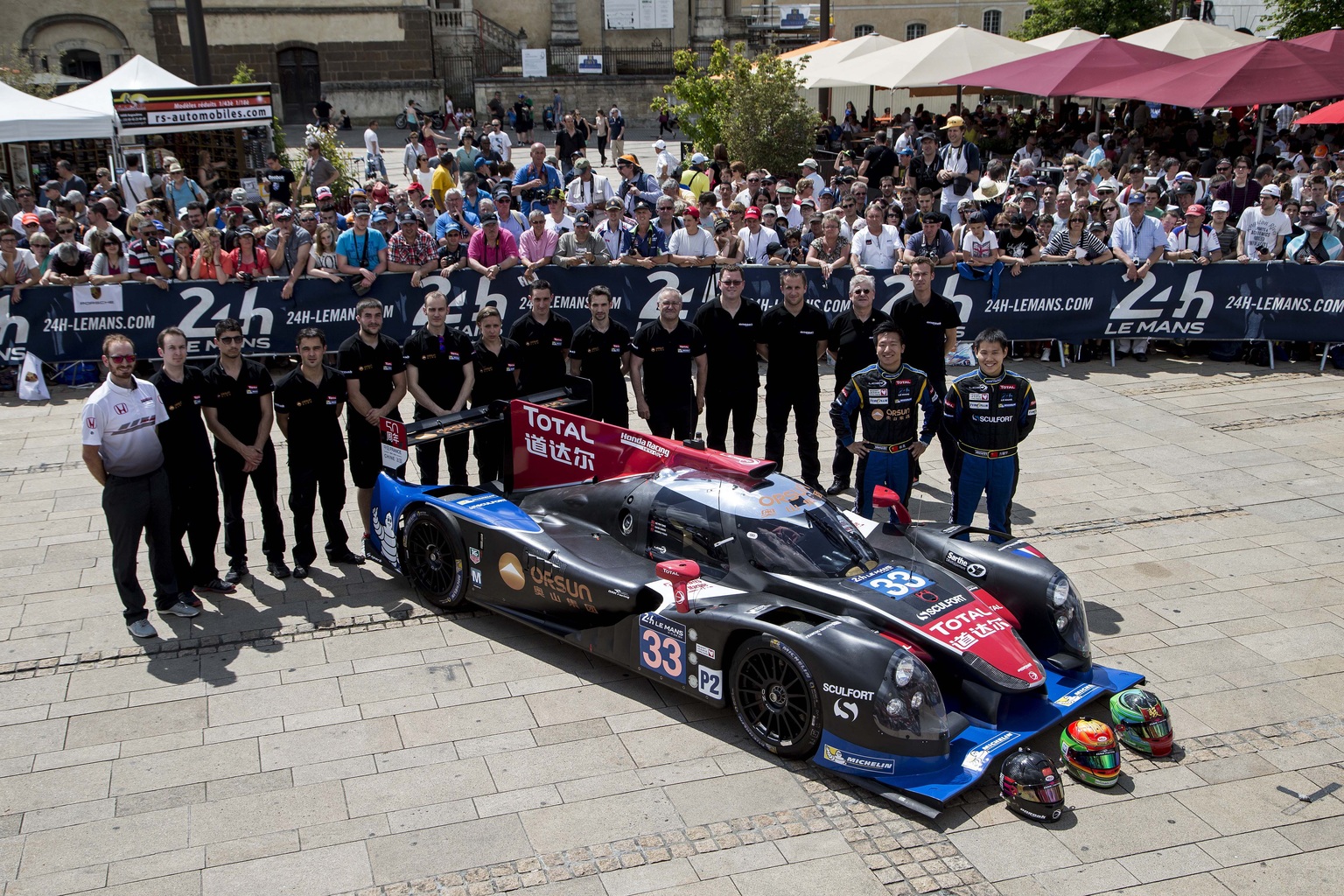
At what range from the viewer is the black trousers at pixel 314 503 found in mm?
8430

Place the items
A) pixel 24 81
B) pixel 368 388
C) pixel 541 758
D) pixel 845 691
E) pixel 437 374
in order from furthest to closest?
pixel 24 81 < pixel 437 374 < pixel 368 388 < pixel 541 758 < pixel 845 691

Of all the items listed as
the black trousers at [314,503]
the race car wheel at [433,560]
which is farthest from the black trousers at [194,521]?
the race car wheel at [433,560]

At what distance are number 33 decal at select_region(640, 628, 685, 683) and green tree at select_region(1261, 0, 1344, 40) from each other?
27922 mm

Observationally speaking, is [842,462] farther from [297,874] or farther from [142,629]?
[297,874]

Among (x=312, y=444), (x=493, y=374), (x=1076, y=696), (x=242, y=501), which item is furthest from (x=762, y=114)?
(x=1076, y=696)

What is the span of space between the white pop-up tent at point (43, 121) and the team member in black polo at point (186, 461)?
39.4 ft

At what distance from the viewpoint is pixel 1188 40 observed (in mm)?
21766

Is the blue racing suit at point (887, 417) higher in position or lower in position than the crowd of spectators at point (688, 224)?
lower

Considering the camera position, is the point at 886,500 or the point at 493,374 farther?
the point at 493,374

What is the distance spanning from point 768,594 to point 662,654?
2.25 feet

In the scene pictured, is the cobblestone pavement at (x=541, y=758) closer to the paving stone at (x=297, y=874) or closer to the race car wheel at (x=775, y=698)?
the paving stone at (x=297, y=874)

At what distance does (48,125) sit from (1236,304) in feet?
55.2

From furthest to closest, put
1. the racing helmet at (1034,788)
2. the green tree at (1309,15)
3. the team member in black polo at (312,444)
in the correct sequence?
1. the green tree at (1309,15)
2. the team member in black polo at (312,444)
3. the racing helmet at (1034,788)

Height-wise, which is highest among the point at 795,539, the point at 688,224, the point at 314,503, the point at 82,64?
the point at 82,64
